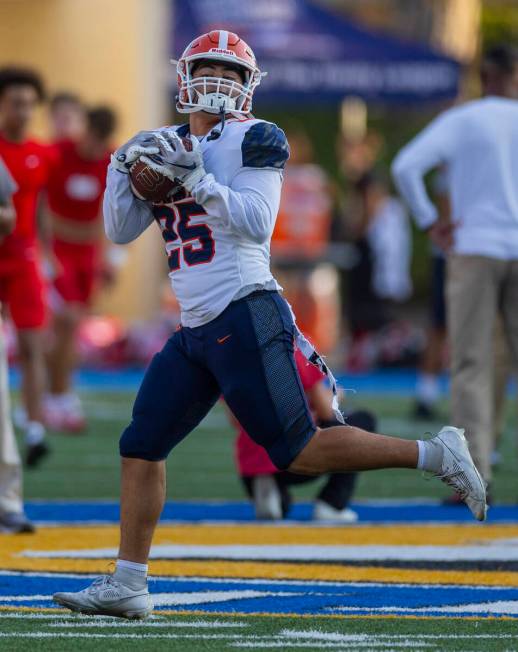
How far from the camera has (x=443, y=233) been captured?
7746 millimetres

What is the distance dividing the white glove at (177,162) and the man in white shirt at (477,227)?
2.88 metres

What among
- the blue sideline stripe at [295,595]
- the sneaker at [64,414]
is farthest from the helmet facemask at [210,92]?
the sneaker at [64,414]

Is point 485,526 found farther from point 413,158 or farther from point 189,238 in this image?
point 189,238

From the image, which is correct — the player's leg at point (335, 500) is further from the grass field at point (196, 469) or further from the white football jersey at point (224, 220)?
the white football jersey at point (224, 220)

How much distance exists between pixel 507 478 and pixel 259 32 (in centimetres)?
1112

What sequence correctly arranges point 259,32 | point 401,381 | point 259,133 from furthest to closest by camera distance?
point 259,32, point 401,381, point 259,133

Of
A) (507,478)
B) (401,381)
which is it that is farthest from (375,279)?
(507,478)

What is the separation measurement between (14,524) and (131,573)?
1883mm

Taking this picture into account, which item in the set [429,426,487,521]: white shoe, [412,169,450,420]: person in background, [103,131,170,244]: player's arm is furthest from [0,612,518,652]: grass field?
[412,169,450,420]: person in background

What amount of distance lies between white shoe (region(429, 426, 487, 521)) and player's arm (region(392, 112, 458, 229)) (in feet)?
8.66

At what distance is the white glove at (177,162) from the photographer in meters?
4.94

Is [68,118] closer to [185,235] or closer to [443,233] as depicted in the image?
[443,233]

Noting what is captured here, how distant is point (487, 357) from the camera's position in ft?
25.1

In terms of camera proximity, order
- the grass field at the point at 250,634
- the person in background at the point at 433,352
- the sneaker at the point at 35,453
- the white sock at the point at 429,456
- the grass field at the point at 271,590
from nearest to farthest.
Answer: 1. the grass field at the point at 250,634
2. the grass field at the point at 271,590
3. the white sock at the point at 429,456
4. the sneaker at the point at 35,453
5. the person in background at the point at 433,352
